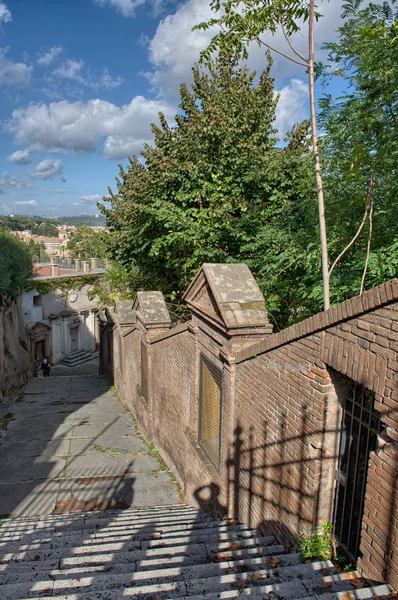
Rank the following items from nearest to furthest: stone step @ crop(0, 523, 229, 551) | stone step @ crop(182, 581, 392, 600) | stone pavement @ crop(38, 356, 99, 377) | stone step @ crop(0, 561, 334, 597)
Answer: stone step @ crop(182, 581, 392, 600)
stone step @ crop(0, 561, 334, 597)
stone step @ crop(0, 523, 229, 551)
stone pavement @ crop(38, 356, 99, 377)

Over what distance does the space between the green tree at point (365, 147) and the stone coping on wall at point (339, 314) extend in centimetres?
160

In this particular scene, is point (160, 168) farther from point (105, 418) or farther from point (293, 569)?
point (293, 569)

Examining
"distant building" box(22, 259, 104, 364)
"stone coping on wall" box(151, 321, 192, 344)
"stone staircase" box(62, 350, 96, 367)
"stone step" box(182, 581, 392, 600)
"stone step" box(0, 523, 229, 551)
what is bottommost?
"stone staircase" box(62, 350, 96, 367)

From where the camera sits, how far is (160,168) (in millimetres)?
11219

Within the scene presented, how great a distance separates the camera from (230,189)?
9750 millimetres

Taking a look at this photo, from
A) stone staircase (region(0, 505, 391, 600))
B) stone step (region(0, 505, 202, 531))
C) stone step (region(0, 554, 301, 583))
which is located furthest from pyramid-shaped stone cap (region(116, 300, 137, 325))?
stone step (region(0, 554, 301, 583))

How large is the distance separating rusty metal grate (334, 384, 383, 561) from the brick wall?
0.08 meters

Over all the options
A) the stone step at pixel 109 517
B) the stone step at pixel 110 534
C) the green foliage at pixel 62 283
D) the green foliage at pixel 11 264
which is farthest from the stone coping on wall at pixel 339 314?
the green foliage at pixel 62 283

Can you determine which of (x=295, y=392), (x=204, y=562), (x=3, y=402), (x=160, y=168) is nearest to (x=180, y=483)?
(x=204, y=562)

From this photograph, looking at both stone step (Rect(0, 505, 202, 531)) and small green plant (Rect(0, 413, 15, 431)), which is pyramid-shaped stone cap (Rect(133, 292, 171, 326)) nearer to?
stone step (Rect(0, 505, 202, 531))

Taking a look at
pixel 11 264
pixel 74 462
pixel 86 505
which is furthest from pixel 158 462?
pixel 11 264

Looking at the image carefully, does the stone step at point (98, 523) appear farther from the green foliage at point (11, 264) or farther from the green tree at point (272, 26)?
the green foliage at point (11, 264)

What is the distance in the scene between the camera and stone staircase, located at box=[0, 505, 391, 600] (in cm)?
285

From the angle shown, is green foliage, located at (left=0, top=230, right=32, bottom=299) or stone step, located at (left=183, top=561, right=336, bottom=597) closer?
stone step, located at (left=183, top=561, right=336, bottom=597)
